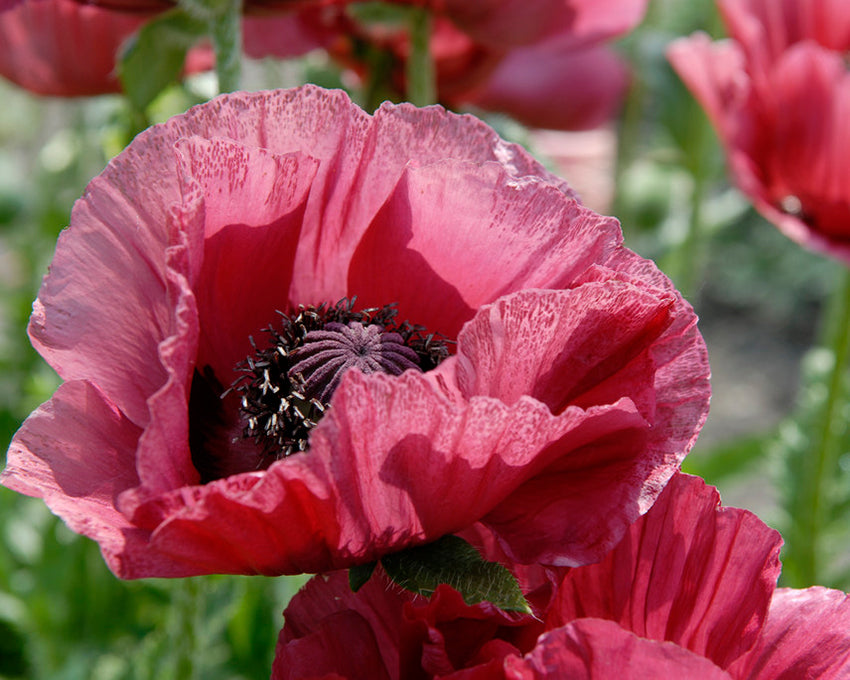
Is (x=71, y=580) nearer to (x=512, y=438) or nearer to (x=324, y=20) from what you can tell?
(x=324, y=20)

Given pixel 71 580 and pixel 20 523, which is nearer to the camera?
pixel 71 580

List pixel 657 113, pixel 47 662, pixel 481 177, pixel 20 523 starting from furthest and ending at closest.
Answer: pixel 657 113, pixel 20 523, pixel 47 662, pixel 481 177

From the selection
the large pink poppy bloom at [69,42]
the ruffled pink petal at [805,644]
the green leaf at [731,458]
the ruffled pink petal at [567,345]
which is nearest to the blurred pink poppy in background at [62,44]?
the large pink poppy bloom at [69,42]

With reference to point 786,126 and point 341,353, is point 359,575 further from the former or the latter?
point 786,126

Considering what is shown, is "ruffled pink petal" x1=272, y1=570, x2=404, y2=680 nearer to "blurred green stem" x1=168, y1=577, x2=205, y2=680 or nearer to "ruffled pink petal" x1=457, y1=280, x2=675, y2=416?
"ruffled pink petal" x1=457, y1=280, x2=675, y2=416

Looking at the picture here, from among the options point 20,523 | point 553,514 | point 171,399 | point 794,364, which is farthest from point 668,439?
point 794,364

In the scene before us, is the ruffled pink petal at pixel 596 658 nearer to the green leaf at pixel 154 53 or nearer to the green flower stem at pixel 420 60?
the green leaf at pixel 154 53

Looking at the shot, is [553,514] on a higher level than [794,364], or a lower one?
higher
